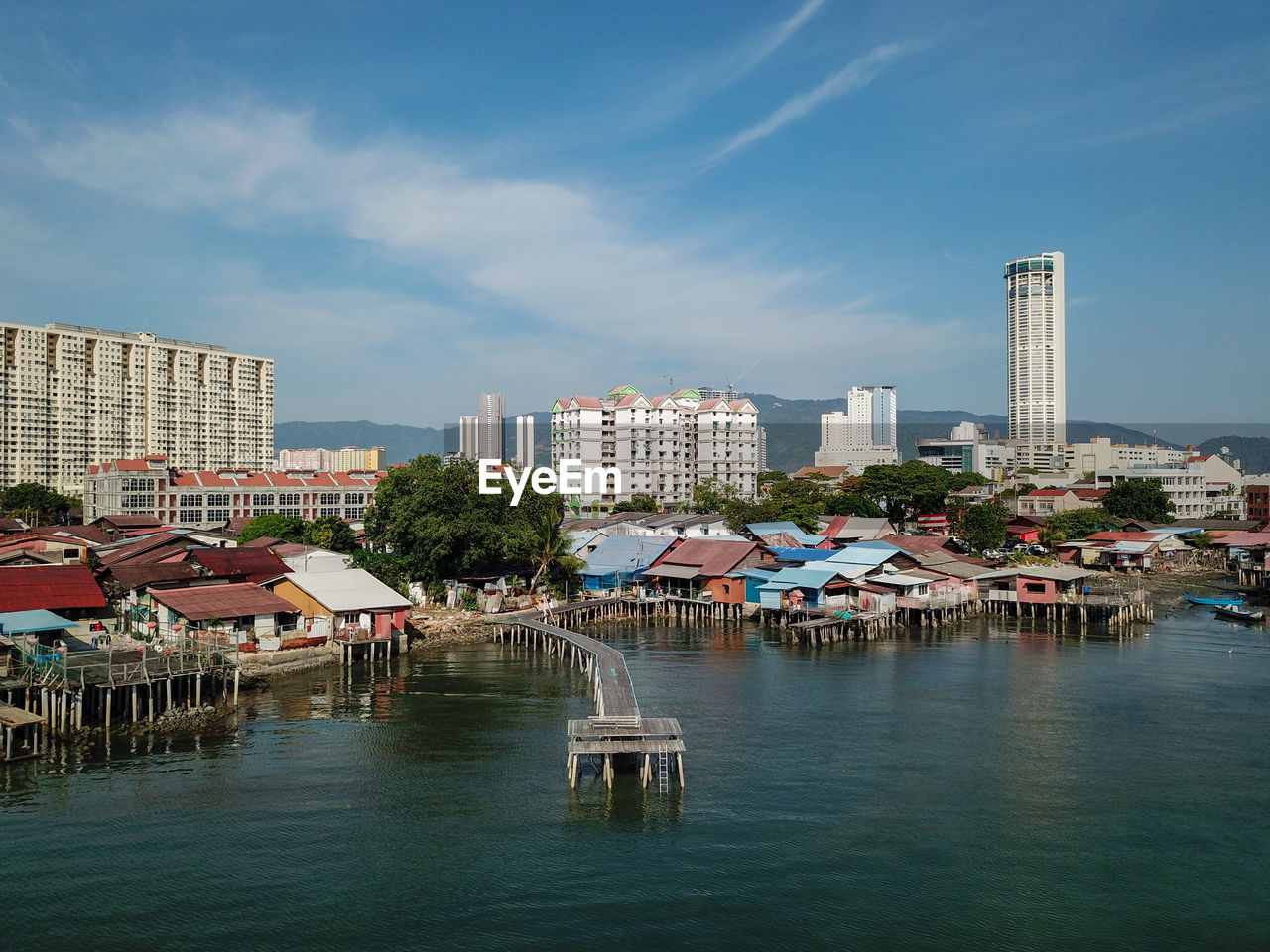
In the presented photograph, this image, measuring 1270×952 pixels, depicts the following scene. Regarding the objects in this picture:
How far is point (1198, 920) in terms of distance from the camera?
542 inches

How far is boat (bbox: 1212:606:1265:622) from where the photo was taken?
130 ft

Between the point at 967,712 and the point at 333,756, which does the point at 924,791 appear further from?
the point at 333,756

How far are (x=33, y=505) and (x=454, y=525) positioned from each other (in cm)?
5103

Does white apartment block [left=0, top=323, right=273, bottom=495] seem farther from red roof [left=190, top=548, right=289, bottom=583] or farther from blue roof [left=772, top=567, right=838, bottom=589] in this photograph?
blue roof [left=772, top=567, right=838, bottom=589]

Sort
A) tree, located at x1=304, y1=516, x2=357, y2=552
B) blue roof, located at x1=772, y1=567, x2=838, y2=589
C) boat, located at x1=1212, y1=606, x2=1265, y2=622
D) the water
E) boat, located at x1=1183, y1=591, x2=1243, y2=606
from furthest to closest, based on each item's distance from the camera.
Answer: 1. tree, located at x1=304, y1=516, x2=357, y2=552
2. boat, located at x1=1183, y1=591, x2=1243, y2=606
3. blue roof, located at x1=772, y1=567, x2=838, y2=589
4. boat, located at x1=1212, y1=606, x2=1265, y2=622
5. the water

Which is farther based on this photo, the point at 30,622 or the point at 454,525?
the point at 454,525

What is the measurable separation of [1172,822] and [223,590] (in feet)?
95.5

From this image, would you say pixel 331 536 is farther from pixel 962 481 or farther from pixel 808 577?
pixel 962 481

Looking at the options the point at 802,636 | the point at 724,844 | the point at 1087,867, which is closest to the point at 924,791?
the point at 1087,867

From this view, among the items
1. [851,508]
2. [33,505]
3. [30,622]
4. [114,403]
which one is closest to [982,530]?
[851,508]

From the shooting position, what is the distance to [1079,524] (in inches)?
2608

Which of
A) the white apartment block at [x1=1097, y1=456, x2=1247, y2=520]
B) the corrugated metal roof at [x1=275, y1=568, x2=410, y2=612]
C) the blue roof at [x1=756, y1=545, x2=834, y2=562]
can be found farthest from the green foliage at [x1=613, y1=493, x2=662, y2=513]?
the white apartment block at [x1=1097, y1=456, x2=1247, y2=520]

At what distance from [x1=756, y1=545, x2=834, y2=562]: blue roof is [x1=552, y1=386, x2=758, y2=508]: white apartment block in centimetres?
4173

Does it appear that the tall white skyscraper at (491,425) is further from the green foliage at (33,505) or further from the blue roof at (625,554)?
the blue roof at (625,554)
